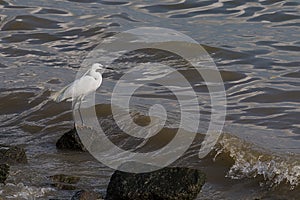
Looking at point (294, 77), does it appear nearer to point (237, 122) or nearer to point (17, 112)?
point (237, 122)

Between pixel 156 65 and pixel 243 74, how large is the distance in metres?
1.42

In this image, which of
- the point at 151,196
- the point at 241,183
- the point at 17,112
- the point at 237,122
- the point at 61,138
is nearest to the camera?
the point at 151,196

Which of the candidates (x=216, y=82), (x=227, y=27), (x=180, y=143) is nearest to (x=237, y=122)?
(x=180, y=143)

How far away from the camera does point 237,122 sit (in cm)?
810

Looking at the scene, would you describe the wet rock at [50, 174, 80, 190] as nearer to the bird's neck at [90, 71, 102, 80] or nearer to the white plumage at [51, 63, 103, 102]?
the white plumage at [51, 63, 103, 102]

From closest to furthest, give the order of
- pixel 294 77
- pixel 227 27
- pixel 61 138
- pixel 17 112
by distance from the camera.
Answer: pixel 61 138 → pixel 17 112 → pixel 294 77 → pixel 227 27

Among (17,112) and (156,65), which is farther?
(156,65)

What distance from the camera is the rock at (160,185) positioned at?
18.2 feet

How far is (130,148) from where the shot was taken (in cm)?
744

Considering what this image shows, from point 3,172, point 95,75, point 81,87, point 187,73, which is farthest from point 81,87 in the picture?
point 187,73

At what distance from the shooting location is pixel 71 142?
7.20m

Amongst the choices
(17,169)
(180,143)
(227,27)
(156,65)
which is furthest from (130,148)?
(227,27)

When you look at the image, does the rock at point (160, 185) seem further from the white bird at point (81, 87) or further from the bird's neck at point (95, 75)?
the bird's neck at point (95, 75)

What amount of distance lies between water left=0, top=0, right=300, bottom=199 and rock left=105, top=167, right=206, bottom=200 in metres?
0.51
